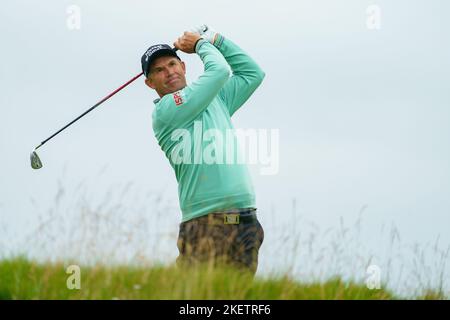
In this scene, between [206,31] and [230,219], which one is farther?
[206,31]

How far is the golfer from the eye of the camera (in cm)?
659

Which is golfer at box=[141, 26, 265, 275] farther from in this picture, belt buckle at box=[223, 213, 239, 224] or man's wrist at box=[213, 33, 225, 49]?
man's wrist at box=[213, 33, 225, 49]

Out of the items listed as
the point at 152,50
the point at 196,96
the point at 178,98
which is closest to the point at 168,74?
the point at 152,50

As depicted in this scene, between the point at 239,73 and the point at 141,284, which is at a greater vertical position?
the point at 239,73

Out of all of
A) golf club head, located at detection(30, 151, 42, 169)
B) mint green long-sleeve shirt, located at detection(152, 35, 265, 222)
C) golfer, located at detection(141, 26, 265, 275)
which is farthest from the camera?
golf club head, located at detection(30, 151, 42, 169)

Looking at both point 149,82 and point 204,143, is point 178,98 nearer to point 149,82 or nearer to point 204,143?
point 204,143

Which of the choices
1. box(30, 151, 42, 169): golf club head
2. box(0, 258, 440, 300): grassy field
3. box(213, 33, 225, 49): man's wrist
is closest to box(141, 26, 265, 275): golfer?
box(213, 33, 225, 49): man's wrist

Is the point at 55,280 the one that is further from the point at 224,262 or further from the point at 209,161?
the point at 209,161

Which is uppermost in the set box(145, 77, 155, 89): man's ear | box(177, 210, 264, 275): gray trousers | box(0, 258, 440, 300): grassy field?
box(145, 77, 155, 89): man's ear

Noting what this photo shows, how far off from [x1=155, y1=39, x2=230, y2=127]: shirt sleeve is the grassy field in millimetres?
1710

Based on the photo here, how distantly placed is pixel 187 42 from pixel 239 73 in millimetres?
604

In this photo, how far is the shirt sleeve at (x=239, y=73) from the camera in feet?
25.3

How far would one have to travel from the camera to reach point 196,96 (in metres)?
6.96

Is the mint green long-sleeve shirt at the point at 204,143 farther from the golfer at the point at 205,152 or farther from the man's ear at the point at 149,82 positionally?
the man's ear at the point at 149,82
